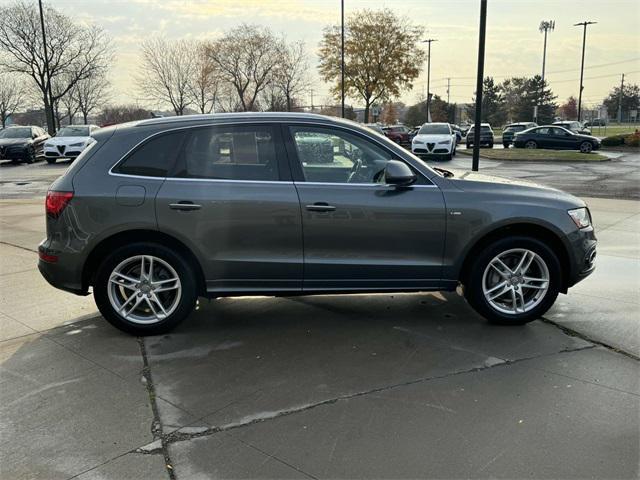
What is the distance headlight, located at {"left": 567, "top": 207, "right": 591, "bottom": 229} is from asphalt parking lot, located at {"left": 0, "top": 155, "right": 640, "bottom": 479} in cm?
81

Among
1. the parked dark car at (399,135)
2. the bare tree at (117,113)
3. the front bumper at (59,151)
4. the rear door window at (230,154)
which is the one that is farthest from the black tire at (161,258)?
the bare tree at (117,113)

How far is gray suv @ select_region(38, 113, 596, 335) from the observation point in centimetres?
427

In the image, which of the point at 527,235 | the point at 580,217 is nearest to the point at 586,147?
the point at 580,217

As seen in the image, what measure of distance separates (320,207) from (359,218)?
1.04 ft

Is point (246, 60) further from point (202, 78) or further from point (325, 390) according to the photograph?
point (325, 390)

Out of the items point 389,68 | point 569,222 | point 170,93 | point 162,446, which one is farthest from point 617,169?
point 170,93

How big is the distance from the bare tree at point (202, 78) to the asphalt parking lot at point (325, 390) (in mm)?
44918

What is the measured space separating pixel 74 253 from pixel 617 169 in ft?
68.0

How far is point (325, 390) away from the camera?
138 inches

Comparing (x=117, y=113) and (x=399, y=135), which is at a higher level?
(x=117, y=113)

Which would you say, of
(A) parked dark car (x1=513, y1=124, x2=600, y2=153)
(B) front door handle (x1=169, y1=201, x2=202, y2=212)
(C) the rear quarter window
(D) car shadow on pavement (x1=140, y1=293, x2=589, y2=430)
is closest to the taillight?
(C) the rear quarter window

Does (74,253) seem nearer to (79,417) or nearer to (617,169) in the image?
(79,417)

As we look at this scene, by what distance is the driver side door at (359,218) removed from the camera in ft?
14.2

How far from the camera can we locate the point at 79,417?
10.5 ft
